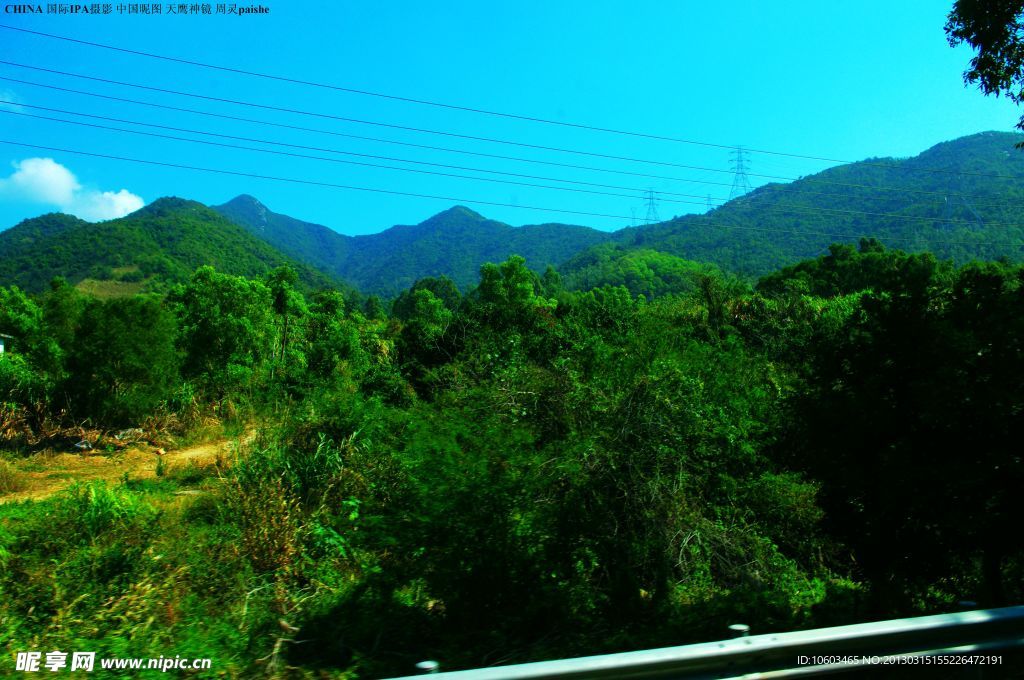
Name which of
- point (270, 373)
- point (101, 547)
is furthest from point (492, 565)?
point (270, 373)

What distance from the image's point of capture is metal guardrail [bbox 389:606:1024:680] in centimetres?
264

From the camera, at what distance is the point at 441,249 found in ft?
563

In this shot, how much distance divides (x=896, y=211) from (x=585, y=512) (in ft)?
238

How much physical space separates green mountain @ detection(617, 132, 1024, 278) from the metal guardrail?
149ft

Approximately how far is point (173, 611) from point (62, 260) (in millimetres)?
102932

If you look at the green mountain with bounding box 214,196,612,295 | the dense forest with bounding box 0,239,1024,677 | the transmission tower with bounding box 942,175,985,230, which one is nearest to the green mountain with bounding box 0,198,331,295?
the green mountain with bounding box 214,196,612,295

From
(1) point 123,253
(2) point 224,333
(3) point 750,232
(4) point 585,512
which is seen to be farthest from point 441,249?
(4) point 585,512

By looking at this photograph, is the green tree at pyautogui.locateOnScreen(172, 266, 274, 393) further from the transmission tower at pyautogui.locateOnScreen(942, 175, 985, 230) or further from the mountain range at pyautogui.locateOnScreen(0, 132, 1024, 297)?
the transmission tower at pyautogui.locateOnScreen(942, 175, 985, 230)

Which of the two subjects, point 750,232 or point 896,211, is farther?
point 750,232

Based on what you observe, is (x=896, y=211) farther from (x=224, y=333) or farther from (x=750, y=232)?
(x=224, y=333)

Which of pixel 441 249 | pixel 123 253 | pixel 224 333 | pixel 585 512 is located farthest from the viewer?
pixel 441 249

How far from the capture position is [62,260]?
86.1 metres

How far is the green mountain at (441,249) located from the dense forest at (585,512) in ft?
431

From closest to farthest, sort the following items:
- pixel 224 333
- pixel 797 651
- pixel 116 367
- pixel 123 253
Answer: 1. pixel 797 651
2. pixel 116 367
3. pixel 224 333
4. pixel 123 253
